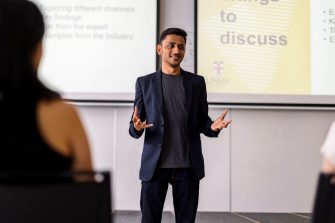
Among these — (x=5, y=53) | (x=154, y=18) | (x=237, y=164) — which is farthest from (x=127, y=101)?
(x=5, y=53)

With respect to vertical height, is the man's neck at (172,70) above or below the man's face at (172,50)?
below

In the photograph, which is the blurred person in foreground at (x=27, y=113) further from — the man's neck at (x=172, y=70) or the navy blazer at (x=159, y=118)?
the man's neck at (x=172, y=70)

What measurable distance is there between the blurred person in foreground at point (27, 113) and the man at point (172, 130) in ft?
4.24

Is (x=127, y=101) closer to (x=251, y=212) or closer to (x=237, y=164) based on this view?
(x=237, y=164)

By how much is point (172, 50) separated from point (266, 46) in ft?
4.89

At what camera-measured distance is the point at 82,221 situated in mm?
825

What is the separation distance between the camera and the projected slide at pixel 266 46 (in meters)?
3.57

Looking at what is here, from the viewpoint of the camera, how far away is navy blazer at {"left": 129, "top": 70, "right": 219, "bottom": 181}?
226cm

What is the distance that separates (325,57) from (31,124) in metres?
3.28

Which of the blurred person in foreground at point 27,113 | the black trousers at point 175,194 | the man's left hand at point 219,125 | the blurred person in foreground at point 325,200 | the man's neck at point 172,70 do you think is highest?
the man's neck at point 172,70

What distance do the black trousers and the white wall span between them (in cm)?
140

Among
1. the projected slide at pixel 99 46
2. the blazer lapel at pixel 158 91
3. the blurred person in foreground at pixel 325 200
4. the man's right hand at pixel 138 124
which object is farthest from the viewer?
the projected slide at pixel 99 46

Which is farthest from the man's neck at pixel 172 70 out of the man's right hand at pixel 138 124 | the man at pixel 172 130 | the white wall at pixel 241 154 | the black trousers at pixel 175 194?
the white wall at pixel 241 154

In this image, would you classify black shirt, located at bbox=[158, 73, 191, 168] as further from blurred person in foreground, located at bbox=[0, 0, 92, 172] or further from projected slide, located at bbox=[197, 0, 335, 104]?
blurred person in foreground, located at bbox=[0, 0, 92, 172]
